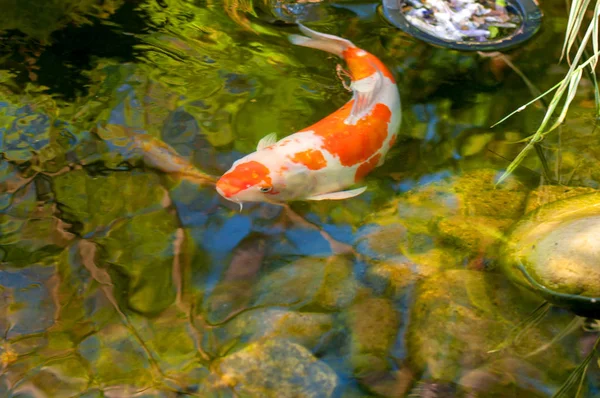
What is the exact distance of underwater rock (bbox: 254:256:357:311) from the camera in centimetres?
232

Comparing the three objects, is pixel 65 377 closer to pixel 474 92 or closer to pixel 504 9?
pixel 474 92

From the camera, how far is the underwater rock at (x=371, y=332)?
2160mm

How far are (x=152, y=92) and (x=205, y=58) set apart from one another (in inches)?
16.3

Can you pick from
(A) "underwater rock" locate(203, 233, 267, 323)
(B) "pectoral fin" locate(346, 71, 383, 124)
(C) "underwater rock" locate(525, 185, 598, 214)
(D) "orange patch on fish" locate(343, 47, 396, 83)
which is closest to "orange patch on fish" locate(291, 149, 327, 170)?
(B) "pectoral fin" locate(346, 71, 383, 124)

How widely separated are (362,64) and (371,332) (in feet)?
4.90

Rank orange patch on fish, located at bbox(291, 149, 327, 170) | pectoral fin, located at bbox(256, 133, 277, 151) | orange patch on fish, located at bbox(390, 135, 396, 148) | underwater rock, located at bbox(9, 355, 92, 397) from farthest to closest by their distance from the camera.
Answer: orange patch on fish, located at bbox(390, 135, 396, 148), pectoral fin, located at bbox(256, 133, 277, 151), orange patch on fish, located at bbox(291, 149, 327, 170), underwater rock, located at bbox(9, 355, 92, 397)

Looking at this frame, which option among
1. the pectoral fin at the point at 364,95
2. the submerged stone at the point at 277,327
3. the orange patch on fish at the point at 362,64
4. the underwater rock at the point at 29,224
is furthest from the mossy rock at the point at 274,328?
the orange patch on fish at the point at 362,64

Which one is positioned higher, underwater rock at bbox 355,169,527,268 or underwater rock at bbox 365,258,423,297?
underwater rock at bbox 355,169,527,268

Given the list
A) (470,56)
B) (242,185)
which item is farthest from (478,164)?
(242,185)

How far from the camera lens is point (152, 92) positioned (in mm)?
3123

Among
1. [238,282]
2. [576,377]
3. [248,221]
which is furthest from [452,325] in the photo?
[248,221]

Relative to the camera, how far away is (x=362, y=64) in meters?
3.15

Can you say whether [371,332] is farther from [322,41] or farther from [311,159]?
[322,41]

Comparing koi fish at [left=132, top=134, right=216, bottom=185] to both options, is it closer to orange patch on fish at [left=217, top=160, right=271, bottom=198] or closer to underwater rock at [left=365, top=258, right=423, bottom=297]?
orange patch on fish at [left=217, top=160, right=271, bottom=198]
